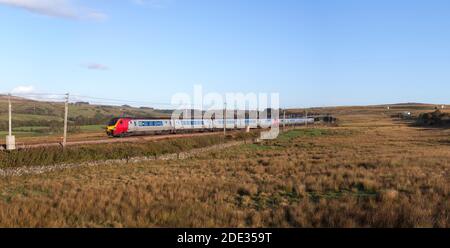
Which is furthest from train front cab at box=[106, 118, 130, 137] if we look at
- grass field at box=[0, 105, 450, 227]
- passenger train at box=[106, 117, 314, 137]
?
grass field at box=[0, 105, 450, 227]

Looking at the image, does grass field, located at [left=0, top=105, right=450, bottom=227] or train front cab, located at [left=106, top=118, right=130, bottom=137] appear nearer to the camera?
grass field, located at [left=0, top=105, right=450, bottom=227]

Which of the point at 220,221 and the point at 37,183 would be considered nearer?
the point at 220,221

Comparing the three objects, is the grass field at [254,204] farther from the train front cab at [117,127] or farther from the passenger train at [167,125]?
the passenger train at [167,125]

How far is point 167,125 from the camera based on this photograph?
55094mm

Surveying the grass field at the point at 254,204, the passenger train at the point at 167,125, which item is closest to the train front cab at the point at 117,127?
the passenger train at the point at 167,125

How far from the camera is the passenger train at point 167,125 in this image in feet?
145

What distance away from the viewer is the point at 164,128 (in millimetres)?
54344

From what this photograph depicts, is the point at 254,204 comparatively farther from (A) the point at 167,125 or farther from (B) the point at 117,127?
(A) the point at 167,125

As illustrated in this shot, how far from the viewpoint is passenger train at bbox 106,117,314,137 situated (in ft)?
145

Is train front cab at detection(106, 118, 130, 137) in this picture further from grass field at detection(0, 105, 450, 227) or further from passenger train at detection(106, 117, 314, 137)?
grass field at detection(0, 105, 450, 227)

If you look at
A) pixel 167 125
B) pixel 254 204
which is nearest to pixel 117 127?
pixel 167 125
